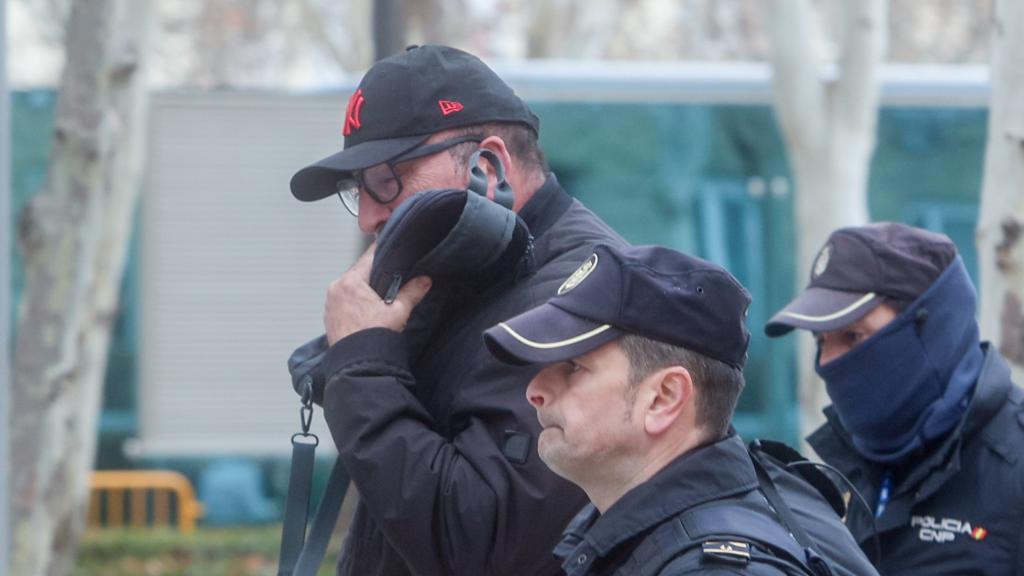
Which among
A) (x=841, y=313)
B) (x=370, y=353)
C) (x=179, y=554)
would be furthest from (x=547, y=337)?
(x=179, y=554)

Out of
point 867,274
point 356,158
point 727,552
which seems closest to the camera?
point 727,552

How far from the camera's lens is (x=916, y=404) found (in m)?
3.23

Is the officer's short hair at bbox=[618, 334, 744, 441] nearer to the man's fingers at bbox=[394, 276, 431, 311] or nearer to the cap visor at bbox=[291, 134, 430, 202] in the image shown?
the man's fingers at bbox=[394, 276, 431, 311]

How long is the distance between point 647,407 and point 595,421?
0.07m

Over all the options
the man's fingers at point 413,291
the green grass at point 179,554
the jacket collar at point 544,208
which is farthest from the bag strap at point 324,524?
the green grass at point 179,554

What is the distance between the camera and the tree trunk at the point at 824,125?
797cm

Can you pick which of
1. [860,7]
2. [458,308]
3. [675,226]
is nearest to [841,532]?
[458,308]

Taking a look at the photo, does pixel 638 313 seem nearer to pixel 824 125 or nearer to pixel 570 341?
pixel 570 341

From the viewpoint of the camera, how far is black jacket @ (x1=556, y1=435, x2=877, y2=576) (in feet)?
6.52

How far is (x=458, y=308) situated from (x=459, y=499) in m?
0.41

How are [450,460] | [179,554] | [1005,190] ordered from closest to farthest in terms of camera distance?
[450,460] → [1005,190] → [179,554]

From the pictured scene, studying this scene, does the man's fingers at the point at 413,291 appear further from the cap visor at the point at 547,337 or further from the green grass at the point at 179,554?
the green grass at the point at 179,554

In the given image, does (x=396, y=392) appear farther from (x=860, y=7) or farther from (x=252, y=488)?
(x=252, y=488)

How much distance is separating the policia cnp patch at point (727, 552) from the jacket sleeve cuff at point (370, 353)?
662 millimetres
